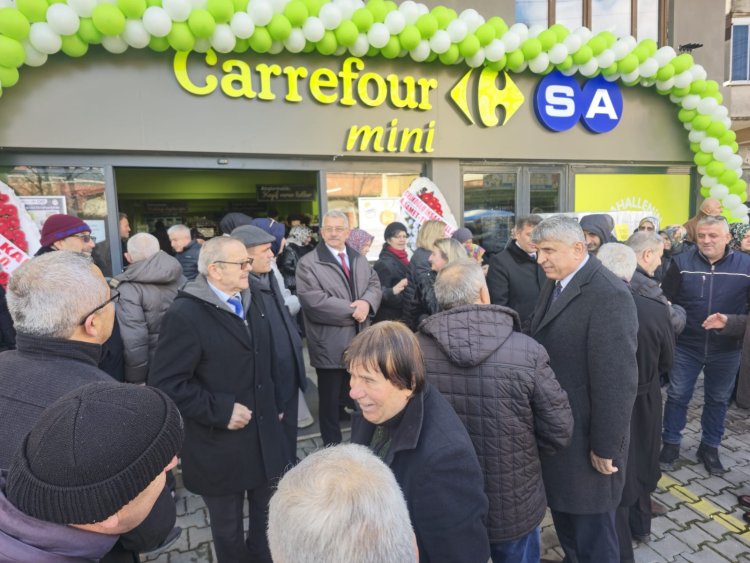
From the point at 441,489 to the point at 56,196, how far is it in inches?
219

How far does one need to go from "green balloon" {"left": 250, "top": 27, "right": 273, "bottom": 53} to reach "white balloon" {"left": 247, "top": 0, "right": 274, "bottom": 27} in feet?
0.31

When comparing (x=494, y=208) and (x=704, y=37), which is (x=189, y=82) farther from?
(x=704, y=37)

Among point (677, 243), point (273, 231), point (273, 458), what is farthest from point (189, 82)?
point (677, 243)

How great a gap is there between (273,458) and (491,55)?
574 centimetres

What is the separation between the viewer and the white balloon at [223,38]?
4.72 metres

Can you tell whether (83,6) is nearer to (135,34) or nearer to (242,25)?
(135,34)

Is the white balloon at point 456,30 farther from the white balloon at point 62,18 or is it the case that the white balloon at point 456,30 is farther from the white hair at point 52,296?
the white hair at point 52,296

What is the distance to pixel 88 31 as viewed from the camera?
4.39m

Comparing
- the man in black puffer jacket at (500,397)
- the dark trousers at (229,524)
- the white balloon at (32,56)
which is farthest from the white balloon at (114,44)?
the man in black puffer jacket at (500,397)

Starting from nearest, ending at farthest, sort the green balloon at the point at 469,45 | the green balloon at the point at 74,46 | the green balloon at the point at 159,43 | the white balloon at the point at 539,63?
the green balloon at the point at 74,46
the green balloon at the point at 159,43
the green balloon at the point at 469,45
the white balloon at the point at 539,63

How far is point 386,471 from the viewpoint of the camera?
3.34 ft

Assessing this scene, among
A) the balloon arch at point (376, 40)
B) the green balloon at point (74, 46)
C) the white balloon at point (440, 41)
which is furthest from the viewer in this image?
the white balloon at point (440, 41)

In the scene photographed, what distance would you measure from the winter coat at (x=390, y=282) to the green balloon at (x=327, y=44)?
2.46 metres

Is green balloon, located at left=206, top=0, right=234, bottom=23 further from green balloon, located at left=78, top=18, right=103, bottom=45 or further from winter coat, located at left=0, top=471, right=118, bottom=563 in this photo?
winter coat, located at left=0, top=471, right=118, bottom=563
